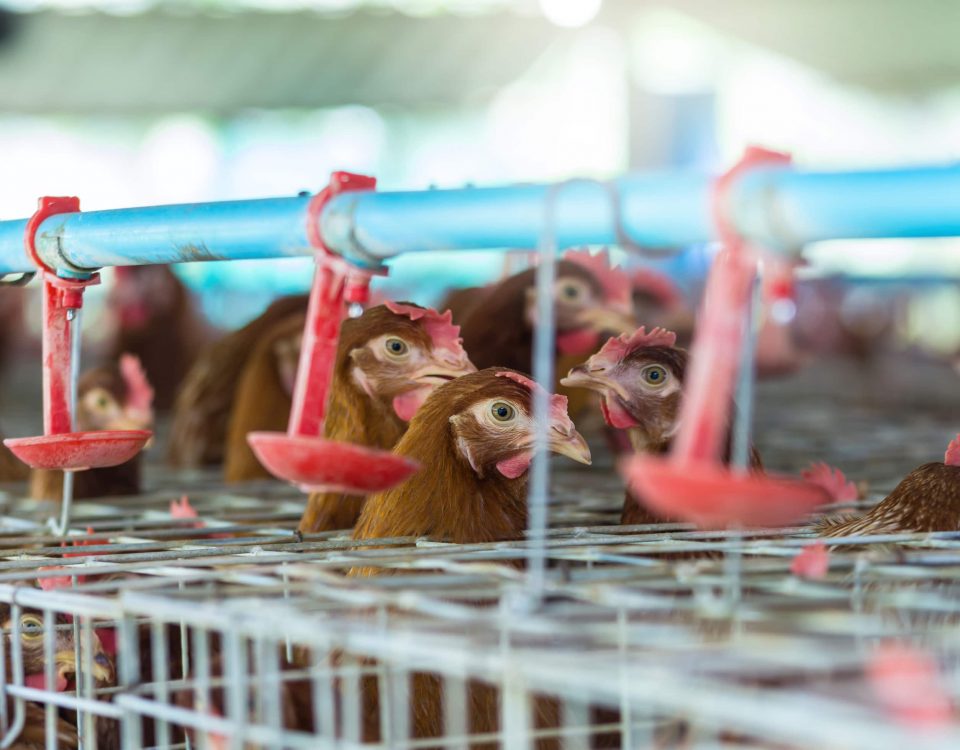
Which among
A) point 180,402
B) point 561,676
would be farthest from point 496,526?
point 180,402

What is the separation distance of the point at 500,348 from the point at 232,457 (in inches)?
30.9

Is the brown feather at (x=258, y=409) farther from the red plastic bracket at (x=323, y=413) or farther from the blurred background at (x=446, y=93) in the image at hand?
the blurred background at (x=446, y=93)

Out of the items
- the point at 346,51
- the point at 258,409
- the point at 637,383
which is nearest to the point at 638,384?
the point at 637,383

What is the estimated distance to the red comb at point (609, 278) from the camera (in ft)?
11.1

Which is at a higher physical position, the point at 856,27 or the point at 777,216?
the point at 856,27

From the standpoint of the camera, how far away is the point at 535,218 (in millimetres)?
1355

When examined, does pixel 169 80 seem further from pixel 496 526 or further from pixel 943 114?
pixel 496 526

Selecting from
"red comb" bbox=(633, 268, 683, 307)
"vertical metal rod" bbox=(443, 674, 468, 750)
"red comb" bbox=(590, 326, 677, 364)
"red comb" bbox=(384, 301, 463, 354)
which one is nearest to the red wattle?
"vertical metal rod" bbox=(443, 674, 468, 750)

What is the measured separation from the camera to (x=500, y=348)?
10.4 feet

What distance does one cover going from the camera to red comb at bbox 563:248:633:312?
3385 mm

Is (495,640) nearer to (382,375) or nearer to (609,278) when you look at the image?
(382,375)

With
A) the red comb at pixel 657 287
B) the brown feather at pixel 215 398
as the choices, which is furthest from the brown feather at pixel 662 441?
the red comb at pixel 657 287

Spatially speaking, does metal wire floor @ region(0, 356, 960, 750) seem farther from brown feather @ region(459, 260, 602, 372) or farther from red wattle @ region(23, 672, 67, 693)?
brown feather @ region(459, 260, 602, 372)

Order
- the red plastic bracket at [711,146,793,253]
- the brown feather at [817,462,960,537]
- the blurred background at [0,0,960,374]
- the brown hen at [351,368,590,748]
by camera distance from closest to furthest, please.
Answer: the red plastic bracket at [711,146,793,253] < the brown feather at [817,462,960,537] < the brown hen at [351,368,590,748] < the blurred background at [0,0,960,374]
